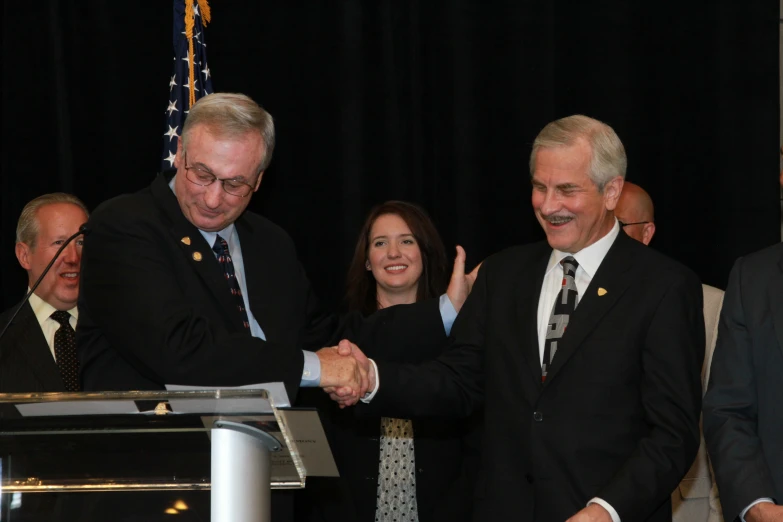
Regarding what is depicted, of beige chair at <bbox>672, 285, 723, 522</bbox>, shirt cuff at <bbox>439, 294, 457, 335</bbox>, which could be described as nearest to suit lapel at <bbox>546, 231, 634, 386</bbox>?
shirt cuff at <bbox>439, 294, 457, 335</bbox>

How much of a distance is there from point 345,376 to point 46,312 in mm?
1655

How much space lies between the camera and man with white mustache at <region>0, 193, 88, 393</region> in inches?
158

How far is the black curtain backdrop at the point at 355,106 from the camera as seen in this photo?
5.09m

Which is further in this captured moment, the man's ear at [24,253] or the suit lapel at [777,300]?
the man's ear at [24,253]

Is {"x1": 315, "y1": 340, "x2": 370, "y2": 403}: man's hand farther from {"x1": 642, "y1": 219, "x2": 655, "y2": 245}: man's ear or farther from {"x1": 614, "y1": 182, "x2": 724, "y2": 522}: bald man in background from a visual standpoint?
{"x1": 642, "y1": 219, "x2": 655, "y2": 245}: man's ear

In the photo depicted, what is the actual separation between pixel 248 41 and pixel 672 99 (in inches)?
84.0

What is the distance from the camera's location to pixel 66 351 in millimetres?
4141

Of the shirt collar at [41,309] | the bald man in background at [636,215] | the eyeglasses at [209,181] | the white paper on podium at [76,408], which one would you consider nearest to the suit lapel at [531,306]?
the eyeglasses at [209,181]

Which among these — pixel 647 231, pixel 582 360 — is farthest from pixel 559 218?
pixel 647 231

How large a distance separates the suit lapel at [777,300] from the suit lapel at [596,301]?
1.21ft

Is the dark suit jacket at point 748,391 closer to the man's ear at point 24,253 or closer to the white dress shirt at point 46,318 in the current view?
the white dress shirt at point 46,318

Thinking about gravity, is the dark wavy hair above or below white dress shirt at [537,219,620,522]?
above

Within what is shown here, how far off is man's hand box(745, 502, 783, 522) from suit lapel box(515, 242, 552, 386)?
2.05ft

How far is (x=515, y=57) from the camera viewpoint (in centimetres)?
516
